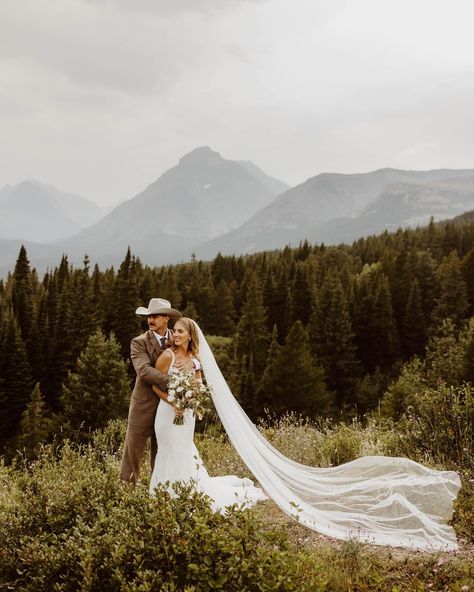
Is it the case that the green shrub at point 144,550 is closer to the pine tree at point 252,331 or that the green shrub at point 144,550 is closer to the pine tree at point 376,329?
the pine tree at point 252,331

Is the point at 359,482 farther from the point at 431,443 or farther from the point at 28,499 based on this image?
the point at 28,499

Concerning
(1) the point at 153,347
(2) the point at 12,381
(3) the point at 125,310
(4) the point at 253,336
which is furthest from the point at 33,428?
(1) the point at 153,347

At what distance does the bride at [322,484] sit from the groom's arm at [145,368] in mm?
151

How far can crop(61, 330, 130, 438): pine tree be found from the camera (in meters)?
43.0

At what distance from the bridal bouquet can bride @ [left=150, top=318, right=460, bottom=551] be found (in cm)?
31

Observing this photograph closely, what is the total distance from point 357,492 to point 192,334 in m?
2.99

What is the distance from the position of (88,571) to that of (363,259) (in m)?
113

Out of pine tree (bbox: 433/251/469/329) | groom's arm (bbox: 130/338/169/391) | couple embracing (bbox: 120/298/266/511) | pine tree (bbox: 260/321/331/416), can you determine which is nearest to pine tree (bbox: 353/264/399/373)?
pine tree (bbox: 433/251/469/329)

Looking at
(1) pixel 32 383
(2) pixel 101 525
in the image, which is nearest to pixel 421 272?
(1) pixel 32 383

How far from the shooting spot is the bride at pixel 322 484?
19.1 feet

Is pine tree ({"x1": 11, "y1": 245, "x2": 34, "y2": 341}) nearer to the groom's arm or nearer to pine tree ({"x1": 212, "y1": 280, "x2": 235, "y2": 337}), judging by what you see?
pine tree ({"x1": 212, "y1": 280, "x2": 235, "y2": 337})

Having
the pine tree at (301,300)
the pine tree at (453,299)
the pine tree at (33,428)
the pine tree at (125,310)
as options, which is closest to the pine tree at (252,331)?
the pine tree at (301,300)

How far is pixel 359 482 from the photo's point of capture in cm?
690

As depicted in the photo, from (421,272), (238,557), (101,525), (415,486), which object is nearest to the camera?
(238,557)
